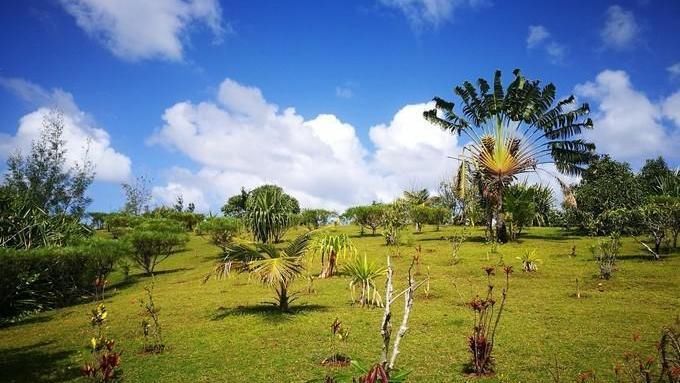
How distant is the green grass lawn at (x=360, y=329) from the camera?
338 inches

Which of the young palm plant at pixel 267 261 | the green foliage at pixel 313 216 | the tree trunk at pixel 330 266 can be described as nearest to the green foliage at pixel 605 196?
the tree trunk at pixel 330 266

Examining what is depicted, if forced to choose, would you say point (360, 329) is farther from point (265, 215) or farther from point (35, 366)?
point (265, 215)

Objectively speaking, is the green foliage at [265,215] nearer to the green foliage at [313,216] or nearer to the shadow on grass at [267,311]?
the shadow on grass at [267,311]

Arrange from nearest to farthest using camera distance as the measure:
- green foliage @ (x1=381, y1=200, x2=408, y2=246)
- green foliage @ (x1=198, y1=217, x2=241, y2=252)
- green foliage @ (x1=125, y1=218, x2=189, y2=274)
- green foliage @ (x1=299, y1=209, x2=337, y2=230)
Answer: green foliage @ (x1=125, y1=218, x2=189, y2=274)
green foliage @ (x1=381, y1=200, x2=408, y2=246)
green foliage @ (x1=198, y1=217, x2=241, y2=252)
green foliage @ (x1=299, y1=209, x2=337, y2=230)

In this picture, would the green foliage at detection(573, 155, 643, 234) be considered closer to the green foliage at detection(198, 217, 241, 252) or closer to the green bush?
the green foliage at detection(198, 217, 241, 252)

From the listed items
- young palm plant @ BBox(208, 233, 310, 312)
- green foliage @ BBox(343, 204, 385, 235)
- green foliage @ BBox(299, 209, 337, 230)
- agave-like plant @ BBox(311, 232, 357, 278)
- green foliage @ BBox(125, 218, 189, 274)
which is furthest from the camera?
green foliage @ BBox(299, 209, 337, 230)

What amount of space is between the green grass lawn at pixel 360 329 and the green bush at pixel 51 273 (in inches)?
32.3

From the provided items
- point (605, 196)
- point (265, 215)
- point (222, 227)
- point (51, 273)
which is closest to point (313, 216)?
point (222, 227)

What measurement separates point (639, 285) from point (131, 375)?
15.4 m

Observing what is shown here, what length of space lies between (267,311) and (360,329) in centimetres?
333

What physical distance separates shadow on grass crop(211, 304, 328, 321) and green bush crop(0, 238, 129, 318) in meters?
6.41

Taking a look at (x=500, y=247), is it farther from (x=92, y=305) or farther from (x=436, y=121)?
(x=92, y=305)

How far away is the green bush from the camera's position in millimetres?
14695

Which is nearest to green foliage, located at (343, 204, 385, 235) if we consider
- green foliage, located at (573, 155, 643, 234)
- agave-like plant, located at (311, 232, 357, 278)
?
green foliage, located at (573, 155, 643, 234)
